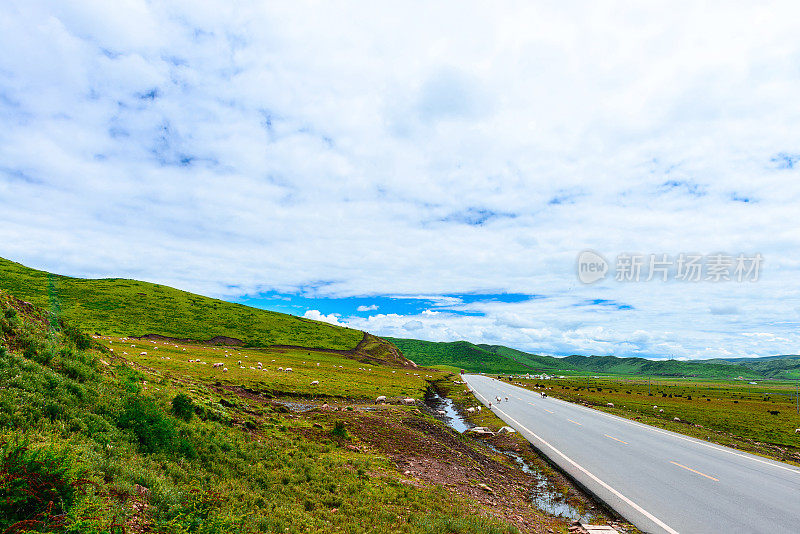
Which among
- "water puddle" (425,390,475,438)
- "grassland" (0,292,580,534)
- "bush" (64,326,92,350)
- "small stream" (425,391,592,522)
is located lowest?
"water puddle" (425,390,475,438)

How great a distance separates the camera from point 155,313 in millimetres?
118375

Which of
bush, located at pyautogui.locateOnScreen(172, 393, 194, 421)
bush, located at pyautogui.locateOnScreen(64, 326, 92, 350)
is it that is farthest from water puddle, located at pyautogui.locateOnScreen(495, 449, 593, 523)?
bush, located at pyautogui.locateOnScreen(64, 326, 92, 350)

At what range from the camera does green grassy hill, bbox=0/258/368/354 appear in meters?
103

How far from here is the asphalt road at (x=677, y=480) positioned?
Result: 12.8 meters

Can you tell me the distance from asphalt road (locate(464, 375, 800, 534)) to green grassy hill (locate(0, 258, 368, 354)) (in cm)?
10493

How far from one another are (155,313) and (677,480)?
14114 centimetres

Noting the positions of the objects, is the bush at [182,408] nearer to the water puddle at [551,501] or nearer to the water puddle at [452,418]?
the water puddle at [551,501]

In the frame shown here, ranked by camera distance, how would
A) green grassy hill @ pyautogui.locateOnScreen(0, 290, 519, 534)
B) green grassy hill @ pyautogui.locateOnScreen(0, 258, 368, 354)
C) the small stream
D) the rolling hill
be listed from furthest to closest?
the rolling hill
green grassy hill @ pyautogui.locateOnScreen(0, 258, 368, 354)
the small stream
green grassy hill @ pyautogui.locateOnScreen(0, 290, 519, 534)

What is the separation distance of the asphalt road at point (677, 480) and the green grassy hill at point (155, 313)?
344 ft

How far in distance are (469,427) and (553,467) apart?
1549 cm

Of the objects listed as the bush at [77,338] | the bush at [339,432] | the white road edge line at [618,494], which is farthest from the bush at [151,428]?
the white road edge line at [618,494]

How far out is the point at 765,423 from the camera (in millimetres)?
47594

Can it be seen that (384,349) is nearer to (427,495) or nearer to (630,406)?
(630,406)

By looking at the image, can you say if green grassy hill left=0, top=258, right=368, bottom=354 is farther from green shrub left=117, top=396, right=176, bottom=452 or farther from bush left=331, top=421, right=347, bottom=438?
green shrub left=117, top=396, right=176, bottom=452
